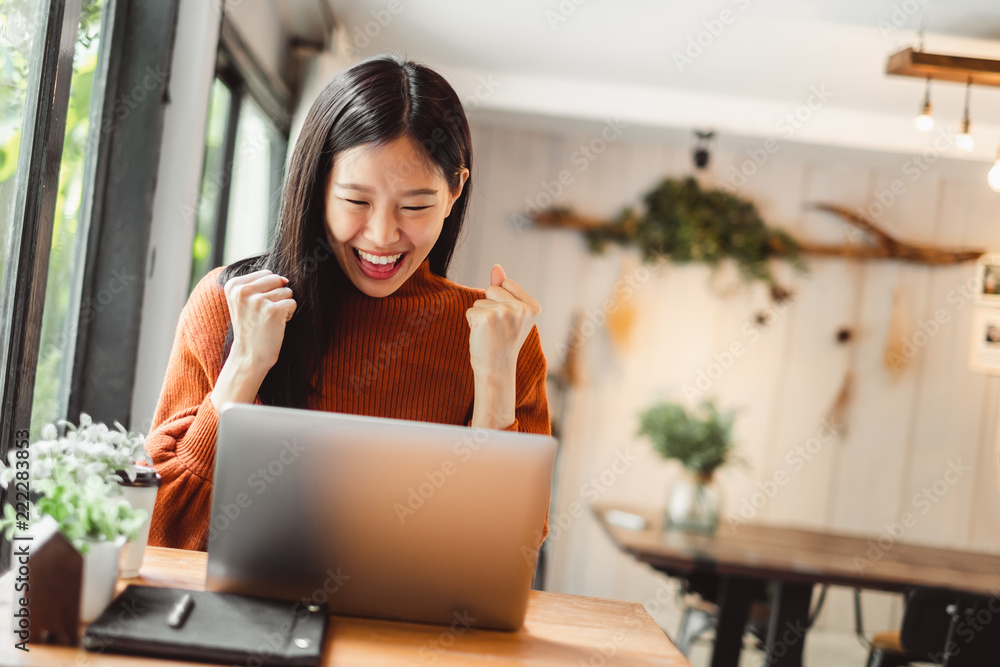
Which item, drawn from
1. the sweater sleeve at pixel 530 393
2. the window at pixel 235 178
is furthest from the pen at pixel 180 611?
the window at pixel 235 178

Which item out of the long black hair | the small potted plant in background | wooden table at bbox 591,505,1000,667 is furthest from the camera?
the small potted plant in background

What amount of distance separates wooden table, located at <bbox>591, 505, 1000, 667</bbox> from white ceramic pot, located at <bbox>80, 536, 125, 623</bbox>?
7.25 ft

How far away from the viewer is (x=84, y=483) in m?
0.91

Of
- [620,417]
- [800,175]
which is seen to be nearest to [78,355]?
[620,417]

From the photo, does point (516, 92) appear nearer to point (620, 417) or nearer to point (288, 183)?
point (620, 417)

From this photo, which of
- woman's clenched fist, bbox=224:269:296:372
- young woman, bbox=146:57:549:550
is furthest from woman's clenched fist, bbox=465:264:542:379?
woman's clenched fist, bbox=224:269:296:372

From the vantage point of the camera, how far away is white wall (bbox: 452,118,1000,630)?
4422mm

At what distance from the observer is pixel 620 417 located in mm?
4434

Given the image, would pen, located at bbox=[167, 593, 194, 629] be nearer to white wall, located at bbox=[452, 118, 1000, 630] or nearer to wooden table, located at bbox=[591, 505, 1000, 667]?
wooden table, located at bbox=[591, 505, 1000, 667]

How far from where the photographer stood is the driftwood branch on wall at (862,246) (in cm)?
442

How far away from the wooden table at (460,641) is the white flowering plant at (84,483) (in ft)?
0.29

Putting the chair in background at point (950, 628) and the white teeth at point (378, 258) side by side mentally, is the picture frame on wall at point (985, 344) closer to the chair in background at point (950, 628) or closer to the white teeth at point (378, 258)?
the chair in background at point (950, 628)

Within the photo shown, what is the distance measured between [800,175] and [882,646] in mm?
2467

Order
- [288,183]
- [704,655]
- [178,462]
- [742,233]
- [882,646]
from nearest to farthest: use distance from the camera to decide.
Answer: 1. [178,462]
2. [288,183]
3. [882,646]
4. [704,655]
5. [742,233]
